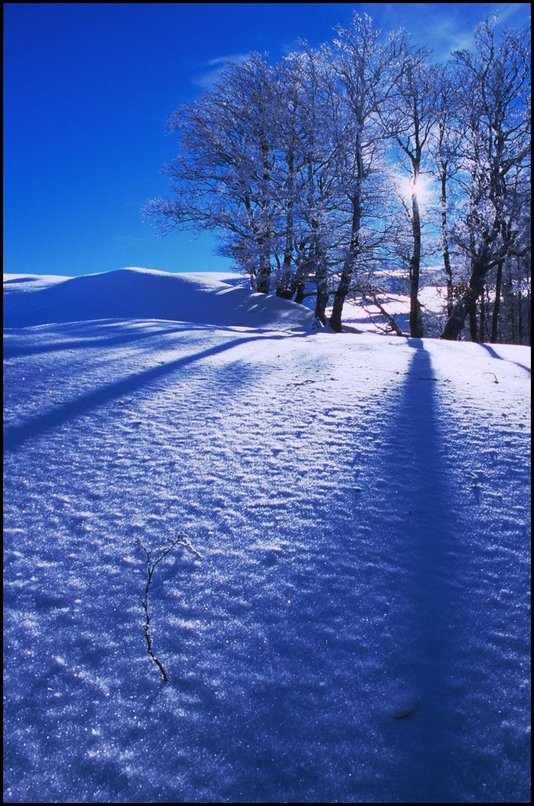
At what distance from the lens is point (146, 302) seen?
35.4ft

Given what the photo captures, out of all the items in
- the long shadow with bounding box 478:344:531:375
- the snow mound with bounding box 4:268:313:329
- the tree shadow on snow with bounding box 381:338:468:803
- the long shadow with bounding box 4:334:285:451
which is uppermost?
the snow mound with bounding box 4:268:313:329

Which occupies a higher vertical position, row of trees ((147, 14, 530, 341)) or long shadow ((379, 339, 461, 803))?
row of trees ((147, 14, 530, 341))

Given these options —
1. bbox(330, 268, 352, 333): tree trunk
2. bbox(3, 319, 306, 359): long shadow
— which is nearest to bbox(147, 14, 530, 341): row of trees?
bbox(330, 268, 352, 333): tree trunk

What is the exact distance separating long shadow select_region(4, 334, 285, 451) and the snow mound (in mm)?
6096

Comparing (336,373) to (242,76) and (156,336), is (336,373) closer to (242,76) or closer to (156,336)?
(156,336)

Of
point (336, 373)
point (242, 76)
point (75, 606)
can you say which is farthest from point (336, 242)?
point (75, 606)

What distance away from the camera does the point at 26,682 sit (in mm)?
1101

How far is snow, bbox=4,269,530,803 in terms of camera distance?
3.08 feet

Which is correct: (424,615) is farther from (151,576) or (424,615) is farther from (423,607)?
(151,576)

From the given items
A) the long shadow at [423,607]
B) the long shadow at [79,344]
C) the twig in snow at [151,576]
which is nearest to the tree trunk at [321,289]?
the long shadow at [79,344]

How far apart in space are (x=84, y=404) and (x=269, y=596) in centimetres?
188

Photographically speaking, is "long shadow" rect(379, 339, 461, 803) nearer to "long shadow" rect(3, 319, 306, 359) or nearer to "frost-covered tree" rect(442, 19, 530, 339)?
"long shadow" rect(3, 319, 306, 359)

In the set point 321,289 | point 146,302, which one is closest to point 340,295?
point 321,289

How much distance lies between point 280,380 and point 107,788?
2.52 m
